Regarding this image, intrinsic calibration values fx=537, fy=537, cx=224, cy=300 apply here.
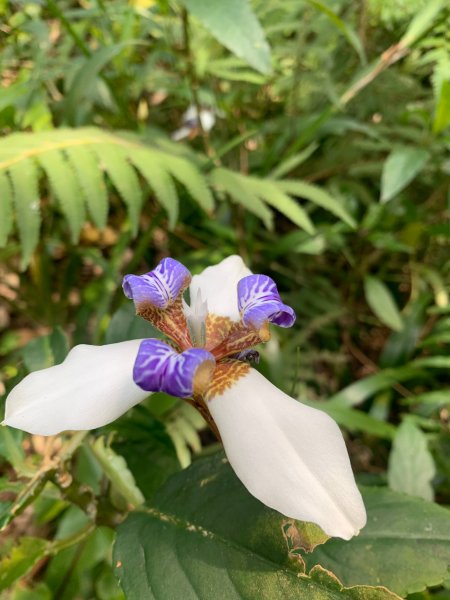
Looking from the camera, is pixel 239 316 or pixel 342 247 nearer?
→ pixel 239 316

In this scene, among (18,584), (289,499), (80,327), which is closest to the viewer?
(289,499)

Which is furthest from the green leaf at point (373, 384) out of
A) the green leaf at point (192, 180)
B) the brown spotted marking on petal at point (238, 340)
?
the brown spotted marking on petal at point (238, 340)

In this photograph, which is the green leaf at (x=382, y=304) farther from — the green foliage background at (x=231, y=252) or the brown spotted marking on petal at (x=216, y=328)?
the brown spotted marking on petal at (x=216, y=328)

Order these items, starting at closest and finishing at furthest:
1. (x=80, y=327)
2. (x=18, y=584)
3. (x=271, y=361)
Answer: (x=18, y=584) → (x=271, y=361) → (x=80, y=327)

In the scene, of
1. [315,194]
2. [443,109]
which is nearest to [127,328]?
[315,194]

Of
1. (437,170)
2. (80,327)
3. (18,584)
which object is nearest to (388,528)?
(18,584)

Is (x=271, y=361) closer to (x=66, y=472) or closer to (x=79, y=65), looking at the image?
(x=66, y=472)

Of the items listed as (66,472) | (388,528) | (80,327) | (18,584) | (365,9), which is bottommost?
(18,584)

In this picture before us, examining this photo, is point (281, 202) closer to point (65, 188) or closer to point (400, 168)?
point (400, 168)
